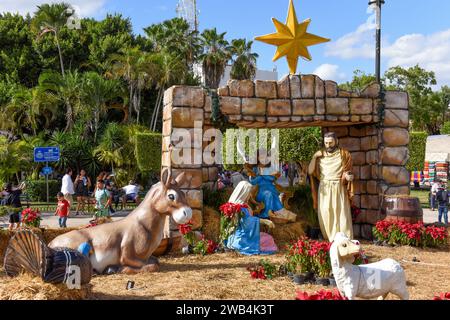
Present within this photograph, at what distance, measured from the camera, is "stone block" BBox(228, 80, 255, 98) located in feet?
27.6

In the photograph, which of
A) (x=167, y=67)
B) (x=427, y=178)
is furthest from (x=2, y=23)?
(x=427, y=178)

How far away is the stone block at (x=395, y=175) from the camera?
898 centimetres

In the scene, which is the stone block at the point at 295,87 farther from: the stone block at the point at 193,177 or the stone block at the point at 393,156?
the stone block at the point at 193,177

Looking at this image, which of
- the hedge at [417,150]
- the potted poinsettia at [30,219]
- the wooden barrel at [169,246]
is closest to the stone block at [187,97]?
the wooden barrel at [169,246]

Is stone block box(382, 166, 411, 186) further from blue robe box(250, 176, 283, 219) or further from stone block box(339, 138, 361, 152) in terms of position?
blue robe box(250, 176, 283, 219)

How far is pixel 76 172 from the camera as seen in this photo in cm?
2267

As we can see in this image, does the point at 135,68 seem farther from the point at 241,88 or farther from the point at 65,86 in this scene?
the point at 241,88

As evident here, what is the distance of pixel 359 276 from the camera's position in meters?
4.43

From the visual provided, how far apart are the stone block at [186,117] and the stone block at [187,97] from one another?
0.09m

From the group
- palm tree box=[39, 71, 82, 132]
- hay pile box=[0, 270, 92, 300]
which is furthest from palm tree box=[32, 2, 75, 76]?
hay pile box=[0, 270, 92, 300]

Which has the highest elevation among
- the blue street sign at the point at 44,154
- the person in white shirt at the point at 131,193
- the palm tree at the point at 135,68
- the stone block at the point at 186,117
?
the palm tree at the point at 135,68
